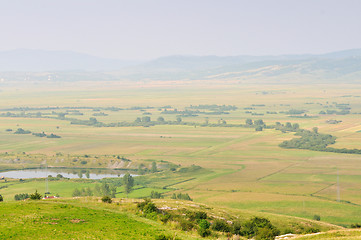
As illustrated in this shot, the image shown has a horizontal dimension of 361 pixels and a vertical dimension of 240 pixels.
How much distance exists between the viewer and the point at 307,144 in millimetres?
189375

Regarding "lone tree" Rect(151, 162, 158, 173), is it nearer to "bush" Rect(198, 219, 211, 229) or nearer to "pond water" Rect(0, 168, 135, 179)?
"pond water" Rect(0, 168, 135, 179)

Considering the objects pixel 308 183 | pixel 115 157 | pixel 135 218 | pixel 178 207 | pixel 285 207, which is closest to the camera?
pixel 135 218

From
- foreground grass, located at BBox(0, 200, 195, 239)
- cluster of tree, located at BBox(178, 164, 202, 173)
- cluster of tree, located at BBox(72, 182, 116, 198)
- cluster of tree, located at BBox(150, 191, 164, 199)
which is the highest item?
foreground grass, located at BBox(0, 200, 195, 239)

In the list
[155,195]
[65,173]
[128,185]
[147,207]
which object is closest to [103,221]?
[147,207]

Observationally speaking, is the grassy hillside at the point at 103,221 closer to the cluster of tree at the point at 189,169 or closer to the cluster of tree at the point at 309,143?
the cluster of tree at the point at 189,169

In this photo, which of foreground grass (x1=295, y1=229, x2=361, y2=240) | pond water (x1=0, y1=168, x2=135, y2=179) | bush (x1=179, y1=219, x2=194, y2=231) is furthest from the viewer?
pond water (x1=0, y1=168, x2=135, y2=179)

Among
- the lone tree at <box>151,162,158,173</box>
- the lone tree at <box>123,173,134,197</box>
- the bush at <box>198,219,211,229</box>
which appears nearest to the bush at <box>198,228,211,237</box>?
the bush at <box>198,219,211,229</box>

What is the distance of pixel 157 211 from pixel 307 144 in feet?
437

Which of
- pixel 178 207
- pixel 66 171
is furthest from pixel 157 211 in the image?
pixel 66 171

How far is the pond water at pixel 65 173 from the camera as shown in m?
147

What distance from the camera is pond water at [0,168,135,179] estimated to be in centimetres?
14712

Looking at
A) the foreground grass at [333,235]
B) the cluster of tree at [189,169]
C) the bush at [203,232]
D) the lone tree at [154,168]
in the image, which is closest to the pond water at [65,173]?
the lone tree at [154,168]

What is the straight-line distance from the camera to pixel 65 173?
152m

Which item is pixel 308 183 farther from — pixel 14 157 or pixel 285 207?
pixel 14 157
